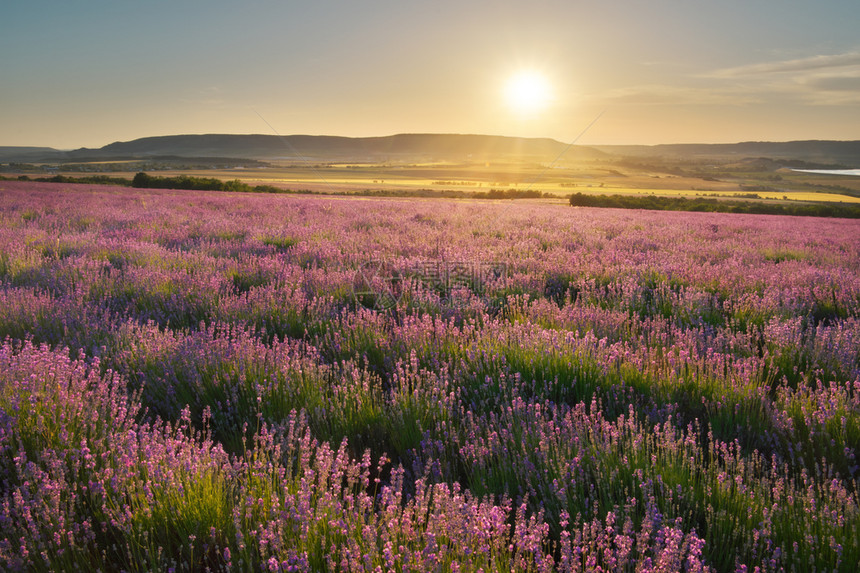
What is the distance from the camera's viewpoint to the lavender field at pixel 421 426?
153 centimetres

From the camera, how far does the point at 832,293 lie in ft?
17.0

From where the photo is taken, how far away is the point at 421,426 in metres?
2.34

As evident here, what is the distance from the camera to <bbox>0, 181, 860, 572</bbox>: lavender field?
1.53 m

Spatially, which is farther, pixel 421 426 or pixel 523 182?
pixel 523 182

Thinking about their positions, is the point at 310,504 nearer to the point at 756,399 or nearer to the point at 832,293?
the point at 756,399

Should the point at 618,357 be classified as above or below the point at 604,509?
above

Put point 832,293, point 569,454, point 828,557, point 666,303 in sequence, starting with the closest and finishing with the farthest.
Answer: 1. point 828,557
2. point 569,454
3. point 666,303
4. point 832,293

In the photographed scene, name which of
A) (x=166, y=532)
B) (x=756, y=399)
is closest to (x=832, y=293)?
(x=756, y=399)

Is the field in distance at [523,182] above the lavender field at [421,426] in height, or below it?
above

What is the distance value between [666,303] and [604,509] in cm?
339

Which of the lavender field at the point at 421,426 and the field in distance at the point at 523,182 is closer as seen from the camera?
the lavender field at the point at 421,426

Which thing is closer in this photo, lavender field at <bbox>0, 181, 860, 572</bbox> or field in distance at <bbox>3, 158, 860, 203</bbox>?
lavender field at <bbox>0, 181, 860, 572</bbox>

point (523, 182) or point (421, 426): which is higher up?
point (523, 182)

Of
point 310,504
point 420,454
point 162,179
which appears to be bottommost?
point 420,454
